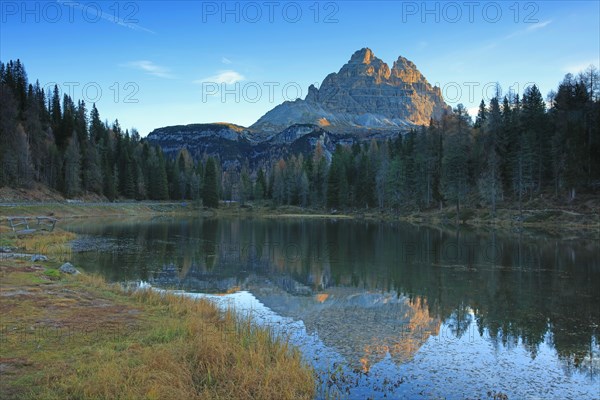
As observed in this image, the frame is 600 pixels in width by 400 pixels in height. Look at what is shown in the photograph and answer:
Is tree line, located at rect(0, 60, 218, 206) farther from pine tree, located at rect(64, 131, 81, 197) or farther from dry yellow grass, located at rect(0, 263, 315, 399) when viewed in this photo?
dry yellow grass, located at rect(0, 263, 315, 399)

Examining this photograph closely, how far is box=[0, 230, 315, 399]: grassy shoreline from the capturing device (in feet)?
28.5

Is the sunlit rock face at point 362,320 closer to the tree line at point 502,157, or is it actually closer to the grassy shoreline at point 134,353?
the grassy shoreline at point 134,353

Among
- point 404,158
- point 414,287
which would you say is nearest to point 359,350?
point 414,287

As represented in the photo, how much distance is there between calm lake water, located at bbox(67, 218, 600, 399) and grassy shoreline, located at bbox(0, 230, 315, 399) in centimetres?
181

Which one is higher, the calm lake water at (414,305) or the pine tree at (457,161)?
the pine tree at (457,161)

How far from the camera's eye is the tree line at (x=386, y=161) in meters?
76.0

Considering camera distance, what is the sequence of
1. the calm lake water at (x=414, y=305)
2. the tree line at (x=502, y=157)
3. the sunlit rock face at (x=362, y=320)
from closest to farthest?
1. the calm lake water at (x=414, y=305)
2. the sunlit rock face at (x=362, y=320)
3. the tree line at (x=502, y=157)

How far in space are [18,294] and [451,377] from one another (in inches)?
616

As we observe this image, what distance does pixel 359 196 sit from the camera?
405 feet

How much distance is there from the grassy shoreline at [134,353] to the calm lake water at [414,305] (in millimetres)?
1812

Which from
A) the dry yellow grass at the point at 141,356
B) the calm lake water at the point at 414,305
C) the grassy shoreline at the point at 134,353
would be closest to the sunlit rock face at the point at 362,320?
the calm lake water at the point at 414,305

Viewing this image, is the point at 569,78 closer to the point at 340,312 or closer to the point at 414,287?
the point at 414,287

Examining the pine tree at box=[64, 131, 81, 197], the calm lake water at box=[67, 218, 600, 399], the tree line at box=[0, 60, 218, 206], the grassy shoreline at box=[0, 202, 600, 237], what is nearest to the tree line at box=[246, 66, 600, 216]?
the grassy shoreline at box=[0, 202, 600, 237]

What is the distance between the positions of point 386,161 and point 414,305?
9479 centimetres
